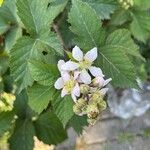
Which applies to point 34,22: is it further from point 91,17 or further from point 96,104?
point 96,104

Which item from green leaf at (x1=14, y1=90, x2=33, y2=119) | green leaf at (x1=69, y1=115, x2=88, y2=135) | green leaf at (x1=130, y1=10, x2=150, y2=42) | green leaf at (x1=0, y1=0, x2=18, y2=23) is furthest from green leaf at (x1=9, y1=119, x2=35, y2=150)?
green leaf at (x1=130, y1=10, x2=150, y2=42)

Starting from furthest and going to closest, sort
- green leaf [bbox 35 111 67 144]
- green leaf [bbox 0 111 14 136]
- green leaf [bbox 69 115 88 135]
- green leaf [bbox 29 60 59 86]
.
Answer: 1. green leaf [bbox 35 111 67 144]
2. green leaf [bbox 0 111 14 136]
3. green leaf [bbox 69 115 88 135]
4. green leaf [bbox 29 60 59 86]

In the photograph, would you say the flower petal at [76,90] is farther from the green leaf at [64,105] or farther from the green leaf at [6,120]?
the green leaf at [6,120]

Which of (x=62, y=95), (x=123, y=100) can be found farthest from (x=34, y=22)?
(x=123, y=100)

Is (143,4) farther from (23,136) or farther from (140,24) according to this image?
(23,136)

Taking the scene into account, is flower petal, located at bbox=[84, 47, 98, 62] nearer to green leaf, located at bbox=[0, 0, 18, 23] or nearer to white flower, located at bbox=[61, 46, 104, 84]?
white flower, located at bbox=[61, 46, 104, 84]

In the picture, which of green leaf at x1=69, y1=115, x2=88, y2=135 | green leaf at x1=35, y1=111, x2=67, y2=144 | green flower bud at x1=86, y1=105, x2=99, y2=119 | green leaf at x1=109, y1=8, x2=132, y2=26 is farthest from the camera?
green leaf at x1=109, y1=8, x2=132, y2=26
